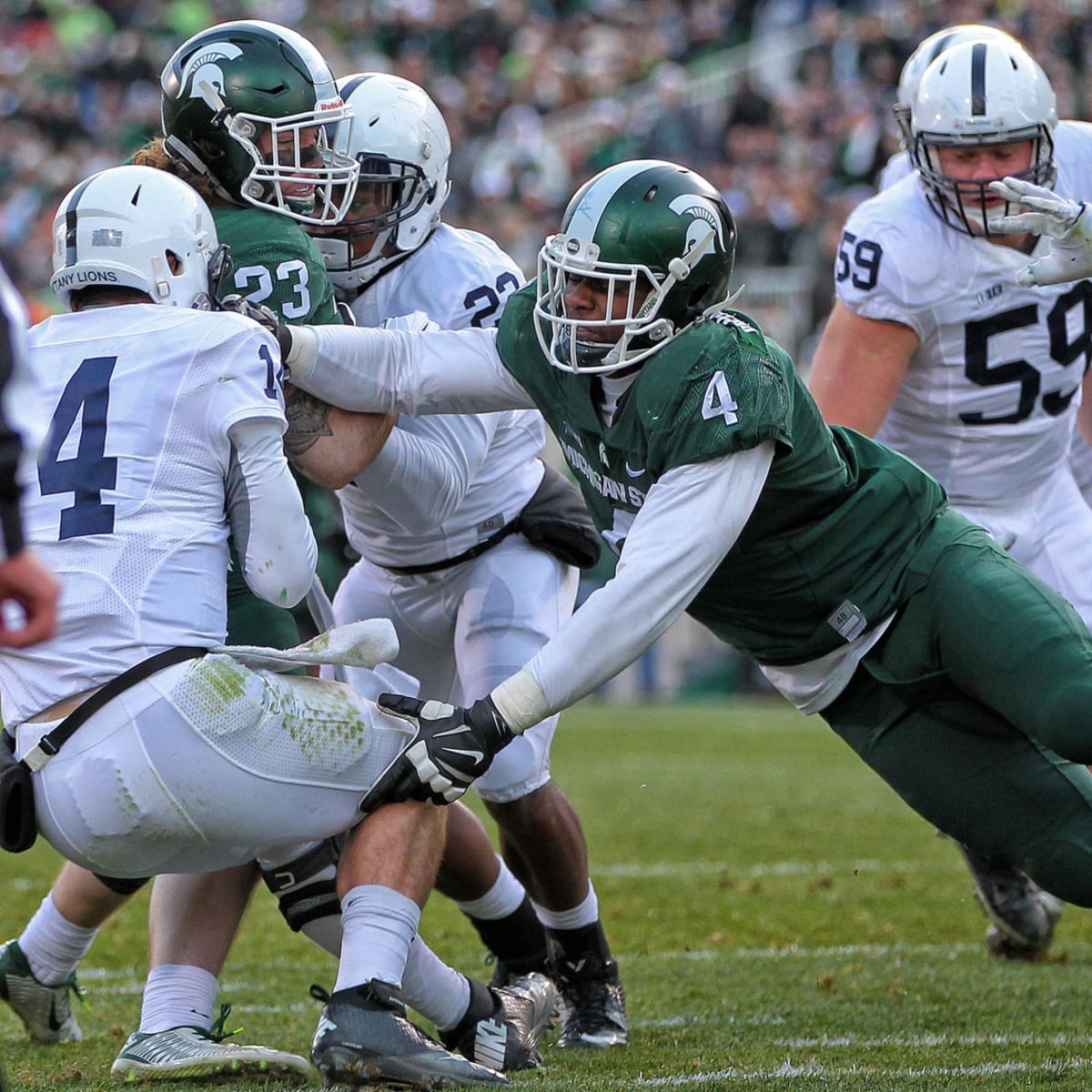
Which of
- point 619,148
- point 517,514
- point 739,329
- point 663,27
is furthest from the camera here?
point 663,27

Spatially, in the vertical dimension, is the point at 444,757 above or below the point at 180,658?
below

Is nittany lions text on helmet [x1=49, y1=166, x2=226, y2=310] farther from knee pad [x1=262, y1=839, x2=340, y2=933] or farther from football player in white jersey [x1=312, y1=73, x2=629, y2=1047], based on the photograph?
knee pad [x1=262, y1=839, x2=340, y2=933]

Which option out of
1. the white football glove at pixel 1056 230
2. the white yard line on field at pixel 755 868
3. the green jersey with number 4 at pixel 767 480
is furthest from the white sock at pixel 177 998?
the white yard line on field at pixel 755 868

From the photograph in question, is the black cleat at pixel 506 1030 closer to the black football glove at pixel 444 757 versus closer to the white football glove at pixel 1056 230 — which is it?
the black football glove at pixel 444 757

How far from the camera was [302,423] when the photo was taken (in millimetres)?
3361

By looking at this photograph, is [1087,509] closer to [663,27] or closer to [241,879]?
[241,879]

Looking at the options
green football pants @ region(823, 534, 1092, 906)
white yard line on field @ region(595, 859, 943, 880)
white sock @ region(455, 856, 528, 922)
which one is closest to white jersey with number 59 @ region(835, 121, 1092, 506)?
green football pants @ region(823, 534, 1092, 906)

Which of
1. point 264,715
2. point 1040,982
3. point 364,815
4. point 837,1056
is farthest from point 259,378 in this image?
point 1040,982

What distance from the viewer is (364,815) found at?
2982 mm

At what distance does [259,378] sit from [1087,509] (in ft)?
8.37

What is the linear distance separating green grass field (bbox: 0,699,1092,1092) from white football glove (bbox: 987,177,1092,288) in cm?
151

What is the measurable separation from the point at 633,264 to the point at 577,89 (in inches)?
524

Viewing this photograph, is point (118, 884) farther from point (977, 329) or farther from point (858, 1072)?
point (977, 329)

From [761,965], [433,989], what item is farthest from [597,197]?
[761,965]
